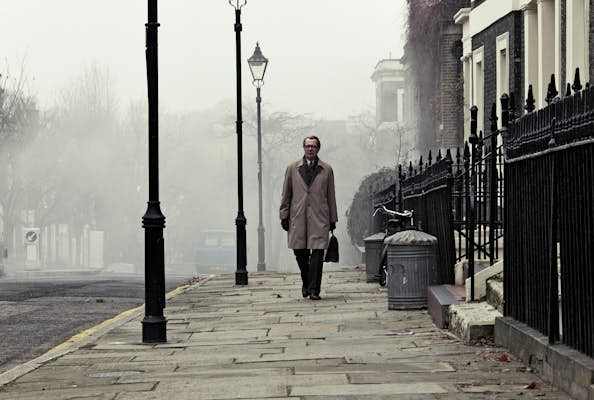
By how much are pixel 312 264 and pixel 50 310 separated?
3.27 m

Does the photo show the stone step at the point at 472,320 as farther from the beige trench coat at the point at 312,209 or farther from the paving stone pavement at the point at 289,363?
the beige trench coat at the point at 312,209

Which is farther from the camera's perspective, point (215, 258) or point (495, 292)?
point (215, 258)

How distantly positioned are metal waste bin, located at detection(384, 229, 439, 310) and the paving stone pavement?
213 mm

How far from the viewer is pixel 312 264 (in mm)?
16484

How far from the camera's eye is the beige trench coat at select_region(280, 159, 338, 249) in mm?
16422

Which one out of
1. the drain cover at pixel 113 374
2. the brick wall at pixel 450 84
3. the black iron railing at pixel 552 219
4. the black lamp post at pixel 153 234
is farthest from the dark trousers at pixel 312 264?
the brick wall at pixel 450 84

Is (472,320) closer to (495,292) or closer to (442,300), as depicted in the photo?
(495,292)

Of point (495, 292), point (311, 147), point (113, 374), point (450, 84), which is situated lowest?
point (113, 374)

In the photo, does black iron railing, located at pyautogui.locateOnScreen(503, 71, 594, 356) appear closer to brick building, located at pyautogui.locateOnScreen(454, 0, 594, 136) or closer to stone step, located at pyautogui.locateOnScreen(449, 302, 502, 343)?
stone step, located at pyautogui.locateOnScreen(449, 302, 502, 343)

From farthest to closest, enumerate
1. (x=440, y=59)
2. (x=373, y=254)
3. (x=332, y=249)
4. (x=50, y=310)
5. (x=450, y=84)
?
(x=440, y=59) < (x=450, y=84) < (x=373, y=254) < (x=50, y=310) < (x=332, y=249)

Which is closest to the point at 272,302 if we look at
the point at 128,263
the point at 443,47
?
the point at 443,47

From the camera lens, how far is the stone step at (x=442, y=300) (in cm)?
1181

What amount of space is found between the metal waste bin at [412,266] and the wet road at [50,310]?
3.29m

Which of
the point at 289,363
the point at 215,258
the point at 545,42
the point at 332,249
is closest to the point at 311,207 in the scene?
the point at 332,249
